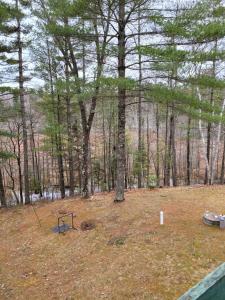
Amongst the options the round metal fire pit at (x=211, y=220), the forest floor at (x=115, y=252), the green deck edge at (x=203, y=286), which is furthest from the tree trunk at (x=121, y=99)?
the green deck edge at (x=203, y=286)

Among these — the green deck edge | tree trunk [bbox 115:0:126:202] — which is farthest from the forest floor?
the green deck edge

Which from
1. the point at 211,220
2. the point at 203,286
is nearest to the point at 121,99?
the point at 211,220

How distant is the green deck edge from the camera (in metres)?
1.33

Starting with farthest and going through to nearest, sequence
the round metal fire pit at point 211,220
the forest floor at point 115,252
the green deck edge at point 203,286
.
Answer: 1. the round metal fire pit at point 211,220
2. the forest floor at point 115,252
3. the green deck edge at point 203,286

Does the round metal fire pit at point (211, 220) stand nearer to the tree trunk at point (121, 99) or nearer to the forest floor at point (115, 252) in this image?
the forest floor at point (115, 252)

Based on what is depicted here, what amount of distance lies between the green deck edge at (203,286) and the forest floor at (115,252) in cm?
445

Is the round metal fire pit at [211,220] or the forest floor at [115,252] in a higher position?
the round metal fire pit at [211,220]

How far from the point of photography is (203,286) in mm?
1400

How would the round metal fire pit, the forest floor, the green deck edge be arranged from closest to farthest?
the green deck edge, the forest floor, the round metal fire pit

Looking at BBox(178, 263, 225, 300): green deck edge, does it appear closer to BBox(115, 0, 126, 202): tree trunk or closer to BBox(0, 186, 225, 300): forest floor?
BBox(0, 186, 225, 300): forest floor

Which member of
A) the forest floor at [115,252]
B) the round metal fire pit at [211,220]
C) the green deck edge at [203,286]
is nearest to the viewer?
the green deck edge at [203,286]

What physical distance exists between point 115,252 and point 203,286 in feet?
20.0

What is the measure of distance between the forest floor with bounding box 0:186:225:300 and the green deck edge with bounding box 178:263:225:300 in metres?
4.45

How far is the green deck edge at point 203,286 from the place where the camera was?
4.38 ft
